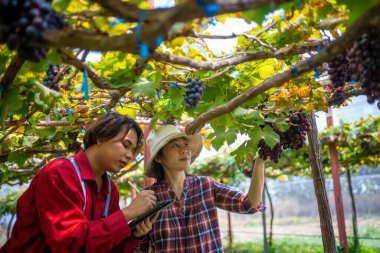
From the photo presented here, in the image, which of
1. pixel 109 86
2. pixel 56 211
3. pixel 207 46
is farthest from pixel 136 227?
pixel 207 46

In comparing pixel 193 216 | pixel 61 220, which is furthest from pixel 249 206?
pixel 61 220

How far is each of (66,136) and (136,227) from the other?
2.72 metres

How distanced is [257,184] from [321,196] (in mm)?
889

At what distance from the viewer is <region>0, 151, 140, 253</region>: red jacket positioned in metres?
2.03

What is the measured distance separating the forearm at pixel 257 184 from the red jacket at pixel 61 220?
3.39 feet

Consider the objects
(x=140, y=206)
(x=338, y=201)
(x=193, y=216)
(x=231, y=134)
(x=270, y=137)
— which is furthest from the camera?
(x=338, y=201)

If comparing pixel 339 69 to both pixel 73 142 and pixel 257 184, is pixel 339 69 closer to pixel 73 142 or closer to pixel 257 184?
pixel 257 184

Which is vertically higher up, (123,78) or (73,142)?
(73,142)

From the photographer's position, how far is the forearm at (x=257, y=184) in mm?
2838

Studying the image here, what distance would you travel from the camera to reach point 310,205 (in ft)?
49.4

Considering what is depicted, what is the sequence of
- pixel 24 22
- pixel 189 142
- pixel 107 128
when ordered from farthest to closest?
pixel 189 142
pixel 107 128
pixel 24 22

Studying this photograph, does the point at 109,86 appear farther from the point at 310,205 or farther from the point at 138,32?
the point at 310,205

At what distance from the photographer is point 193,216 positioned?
9.42 ft

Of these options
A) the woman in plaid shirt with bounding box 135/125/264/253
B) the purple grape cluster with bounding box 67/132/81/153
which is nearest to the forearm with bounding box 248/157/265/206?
the woman in plaid shirt with bounding box 135/125/264/253
